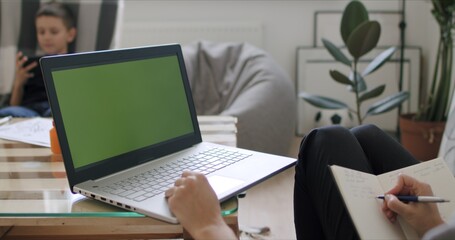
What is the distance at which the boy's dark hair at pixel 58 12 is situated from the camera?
2.65 metres

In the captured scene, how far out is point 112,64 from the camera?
1.10m

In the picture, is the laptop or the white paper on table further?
the white paper on table

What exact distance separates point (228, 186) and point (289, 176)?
1.86m

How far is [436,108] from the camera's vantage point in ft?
8.84

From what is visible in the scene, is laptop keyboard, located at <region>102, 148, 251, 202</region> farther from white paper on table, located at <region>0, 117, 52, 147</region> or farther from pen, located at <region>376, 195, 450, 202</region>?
white paper on table, located at <region>0, 117, 52, 147</region>

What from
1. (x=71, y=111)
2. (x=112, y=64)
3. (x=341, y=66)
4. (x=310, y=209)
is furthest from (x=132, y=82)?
(x=341, y=66)

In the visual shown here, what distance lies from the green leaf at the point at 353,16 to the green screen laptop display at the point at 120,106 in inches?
57.9

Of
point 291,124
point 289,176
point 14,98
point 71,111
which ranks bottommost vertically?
point 289,176

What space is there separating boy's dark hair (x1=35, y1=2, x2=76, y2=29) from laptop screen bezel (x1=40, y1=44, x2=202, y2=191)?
1.63 metres

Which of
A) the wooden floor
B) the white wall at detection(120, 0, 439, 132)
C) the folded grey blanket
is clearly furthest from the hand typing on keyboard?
the white wall at detection(120, 0, 439, 132)

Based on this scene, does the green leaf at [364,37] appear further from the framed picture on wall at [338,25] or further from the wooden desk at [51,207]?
the wooden desk at [51,207]

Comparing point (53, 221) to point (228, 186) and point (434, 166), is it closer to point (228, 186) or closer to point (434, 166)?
point (228, 186)

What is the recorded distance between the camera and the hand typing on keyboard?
85 centimetres

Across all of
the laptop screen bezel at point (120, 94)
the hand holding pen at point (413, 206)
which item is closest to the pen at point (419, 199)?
the hand holding pen at point (413, 206)
